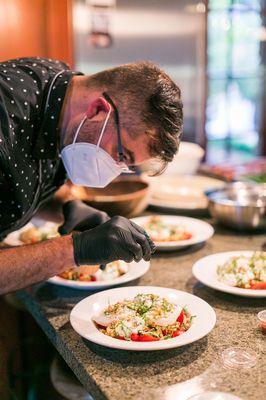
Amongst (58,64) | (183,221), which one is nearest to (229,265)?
(183,221)

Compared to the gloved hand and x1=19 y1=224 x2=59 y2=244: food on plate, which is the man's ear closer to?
the gloved hand

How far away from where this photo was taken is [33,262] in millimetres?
1513

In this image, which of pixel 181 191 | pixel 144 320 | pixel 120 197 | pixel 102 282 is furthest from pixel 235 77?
pixel 144 320

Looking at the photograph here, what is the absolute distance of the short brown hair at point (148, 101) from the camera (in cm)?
163

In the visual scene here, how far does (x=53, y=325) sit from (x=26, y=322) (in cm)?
77

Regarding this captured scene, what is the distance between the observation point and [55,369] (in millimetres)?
2062

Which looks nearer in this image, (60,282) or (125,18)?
(60,282)

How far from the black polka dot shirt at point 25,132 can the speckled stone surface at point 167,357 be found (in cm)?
33

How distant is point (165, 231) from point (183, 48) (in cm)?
280

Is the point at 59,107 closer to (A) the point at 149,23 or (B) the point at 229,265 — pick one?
(B) the point at 229,265

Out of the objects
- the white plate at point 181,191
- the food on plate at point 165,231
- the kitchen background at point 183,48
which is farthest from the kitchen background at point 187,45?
the food on plate at point 165,231

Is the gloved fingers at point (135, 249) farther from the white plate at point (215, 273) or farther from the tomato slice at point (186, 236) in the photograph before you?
the tomato slice at point (186, 236)

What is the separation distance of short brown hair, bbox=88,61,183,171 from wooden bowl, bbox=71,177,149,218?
747 millimetres

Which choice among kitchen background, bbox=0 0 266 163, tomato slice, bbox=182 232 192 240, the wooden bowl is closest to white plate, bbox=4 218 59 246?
the wooden bowl
